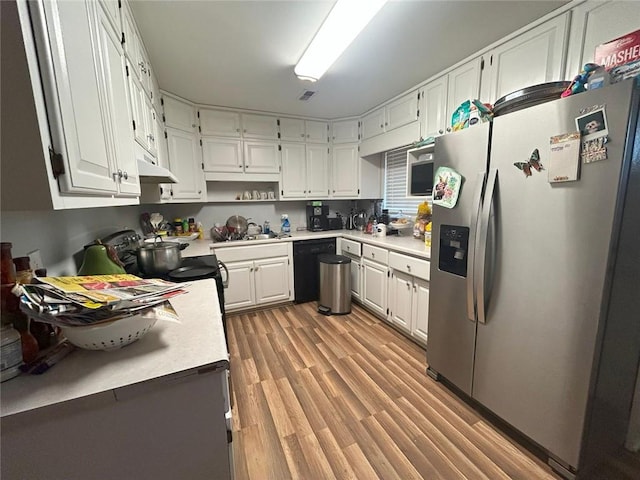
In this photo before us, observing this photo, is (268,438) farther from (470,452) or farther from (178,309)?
(470,452)

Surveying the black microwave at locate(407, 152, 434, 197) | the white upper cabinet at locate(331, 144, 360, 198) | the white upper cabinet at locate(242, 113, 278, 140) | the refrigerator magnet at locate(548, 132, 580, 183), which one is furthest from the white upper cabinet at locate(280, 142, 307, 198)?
the refrigerator magnet at locate(548, 132, 580, 183)

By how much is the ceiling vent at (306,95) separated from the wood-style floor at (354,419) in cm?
241

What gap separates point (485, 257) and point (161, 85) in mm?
2960

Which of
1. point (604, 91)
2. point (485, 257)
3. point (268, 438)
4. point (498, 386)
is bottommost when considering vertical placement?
point (268, 438)

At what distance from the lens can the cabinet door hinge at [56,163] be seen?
59 centimetres

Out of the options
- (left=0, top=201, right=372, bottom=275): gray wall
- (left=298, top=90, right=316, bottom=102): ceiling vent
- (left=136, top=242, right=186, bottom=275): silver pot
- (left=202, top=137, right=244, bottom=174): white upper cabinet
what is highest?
(left=298, top=90, right=316, bottom=102): ceiling vent

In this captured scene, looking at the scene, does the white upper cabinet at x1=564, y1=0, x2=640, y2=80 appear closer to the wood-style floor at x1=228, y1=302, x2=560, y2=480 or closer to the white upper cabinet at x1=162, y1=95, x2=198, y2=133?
the wood-style floor at x1=228, y1=302, x2=560, y2=480

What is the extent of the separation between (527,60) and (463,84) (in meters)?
0.44

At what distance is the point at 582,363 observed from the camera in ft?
3.61

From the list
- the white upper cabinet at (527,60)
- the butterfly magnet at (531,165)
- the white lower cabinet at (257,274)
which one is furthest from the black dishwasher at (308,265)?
the butterfly magnet at (531,165)

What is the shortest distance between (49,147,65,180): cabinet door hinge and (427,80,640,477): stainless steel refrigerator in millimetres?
1660

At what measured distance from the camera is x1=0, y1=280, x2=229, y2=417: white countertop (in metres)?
0.60

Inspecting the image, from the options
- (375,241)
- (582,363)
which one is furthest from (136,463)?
(375,241)

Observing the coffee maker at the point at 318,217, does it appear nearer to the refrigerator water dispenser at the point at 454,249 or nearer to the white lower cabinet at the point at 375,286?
the white lower cabinet at the point at 375,286
